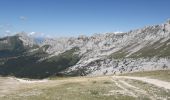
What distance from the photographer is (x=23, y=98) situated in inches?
1535

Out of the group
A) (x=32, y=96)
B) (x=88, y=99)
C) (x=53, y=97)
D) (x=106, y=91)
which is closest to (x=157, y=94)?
(x=106, y=91)

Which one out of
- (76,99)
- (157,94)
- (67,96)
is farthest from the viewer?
(157,94)

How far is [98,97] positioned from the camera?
128 ft

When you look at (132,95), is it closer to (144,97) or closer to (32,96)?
(144,97)

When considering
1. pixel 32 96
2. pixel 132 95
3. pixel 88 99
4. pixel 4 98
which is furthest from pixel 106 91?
pixel 4 98

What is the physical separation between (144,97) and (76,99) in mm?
9340

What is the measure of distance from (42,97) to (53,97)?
5.18 ft

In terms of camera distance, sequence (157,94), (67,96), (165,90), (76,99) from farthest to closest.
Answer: (165,90)
(157,94)
(67,96)
(76,99)

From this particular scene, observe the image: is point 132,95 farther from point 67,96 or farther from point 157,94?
point 67,96

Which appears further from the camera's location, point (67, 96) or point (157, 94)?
point (157, 94)

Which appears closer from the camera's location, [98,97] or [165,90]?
[98,97]

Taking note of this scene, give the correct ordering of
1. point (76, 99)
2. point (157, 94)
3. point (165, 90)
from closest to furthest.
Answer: point (76, 99), point (157, 94), point (165, 90)

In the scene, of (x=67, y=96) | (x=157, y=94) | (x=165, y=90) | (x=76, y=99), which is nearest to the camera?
(x=76, y=99)

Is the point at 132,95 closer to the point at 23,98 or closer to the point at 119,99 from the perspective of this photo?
the point at 119,99
